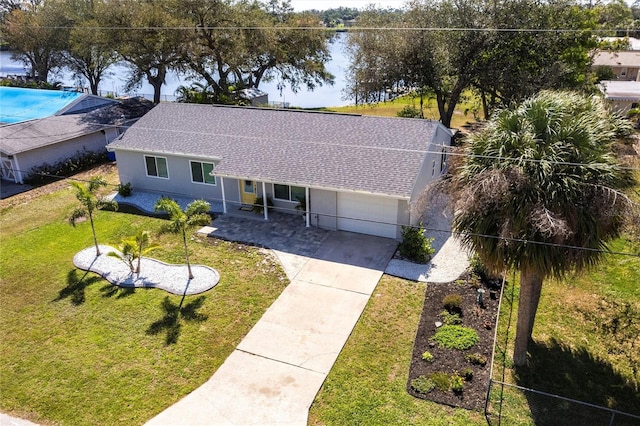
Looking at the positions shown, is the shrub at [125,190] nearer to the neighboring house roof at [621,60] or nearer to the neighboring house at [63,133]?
the neighboring house at [63,133]

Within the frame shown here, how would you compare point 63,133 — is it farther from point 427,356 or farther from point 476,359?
point 476,359

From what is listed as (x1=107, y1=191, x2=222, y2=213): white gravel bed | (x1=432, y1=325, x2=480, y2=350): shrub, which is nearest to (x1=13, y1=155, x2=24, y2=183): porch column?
(x1=107, y1=191, x2=222, y2=213): white gravel bed

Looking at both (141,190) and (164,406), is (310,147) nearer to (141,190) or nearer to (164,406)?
(141,190)

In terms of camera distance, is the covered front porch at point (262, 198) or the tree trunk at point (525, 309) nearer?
the tree trunk at point (525, 309)

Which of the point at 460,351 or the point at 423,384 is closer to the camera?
the point at 423,384

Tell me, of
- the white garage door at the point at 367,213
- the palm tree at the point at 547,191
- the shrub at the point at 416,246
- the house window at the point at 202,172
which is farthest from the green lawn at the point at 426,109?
the palm tree at the point at 547,191

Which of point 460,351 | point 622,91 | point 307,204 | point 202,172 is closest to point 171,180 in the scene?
point 202,172

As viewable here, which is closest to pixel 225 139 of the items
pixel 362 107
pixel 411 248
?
pixel 411 248

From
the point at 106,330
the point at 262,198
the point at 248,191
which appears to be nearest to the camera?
the point at 106,330
